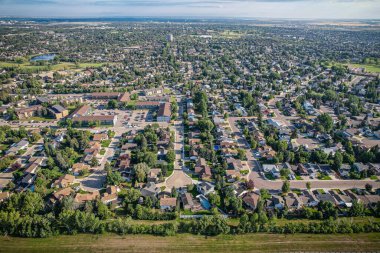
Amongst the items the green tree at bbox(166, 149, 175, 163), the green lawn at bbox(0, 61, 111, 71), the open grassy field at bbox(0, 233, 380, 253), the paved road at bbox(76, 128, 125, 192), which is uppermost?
the green lawn at bbox(0, 61, 111, 71)

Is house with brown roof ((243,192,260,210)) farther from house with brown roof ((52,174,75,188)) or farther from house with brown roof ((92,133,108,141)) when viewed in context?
house with brown roof ((92,133,108,141))

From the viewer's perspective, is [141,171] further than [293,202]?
Yes

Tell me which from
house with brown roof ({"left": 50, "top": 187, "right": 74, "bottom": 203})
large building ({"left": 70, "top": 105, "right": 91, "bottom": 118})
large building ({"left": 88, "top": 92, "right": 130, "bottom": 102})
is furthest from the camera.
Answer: large building ({"left": 88, "top": 92, "right": 130, "bottom": 102})

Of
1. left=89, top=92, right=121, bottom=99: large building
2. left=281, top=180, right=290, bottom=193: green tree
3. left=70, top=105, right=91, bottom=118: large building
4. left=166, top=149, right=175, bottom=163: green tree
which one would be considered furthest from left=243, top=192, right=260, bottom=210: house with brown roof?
left=89, top=92, right=121, bottom=99: large building

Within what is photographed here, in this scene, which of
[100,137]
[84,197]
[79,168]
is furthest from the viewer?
[100,137]

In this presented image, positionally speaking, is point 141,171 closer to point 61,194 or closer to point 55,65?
point 61,194

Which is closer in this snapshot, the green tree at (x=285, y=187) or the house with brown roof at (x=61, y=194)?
the house with brown roof at (x=61, y=194)

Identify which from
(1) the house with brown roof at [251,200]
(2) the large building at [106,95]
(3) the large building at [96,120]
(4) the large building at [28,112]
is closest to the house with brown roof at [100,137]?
(3) the large building at [96,120]

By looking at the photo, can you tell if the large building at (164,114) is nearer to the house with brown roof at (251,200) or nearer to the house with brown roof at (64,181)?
the house with brown roof at (64,181)

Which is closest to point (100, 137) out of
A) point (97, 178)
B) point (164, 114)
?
point (97, 178)
